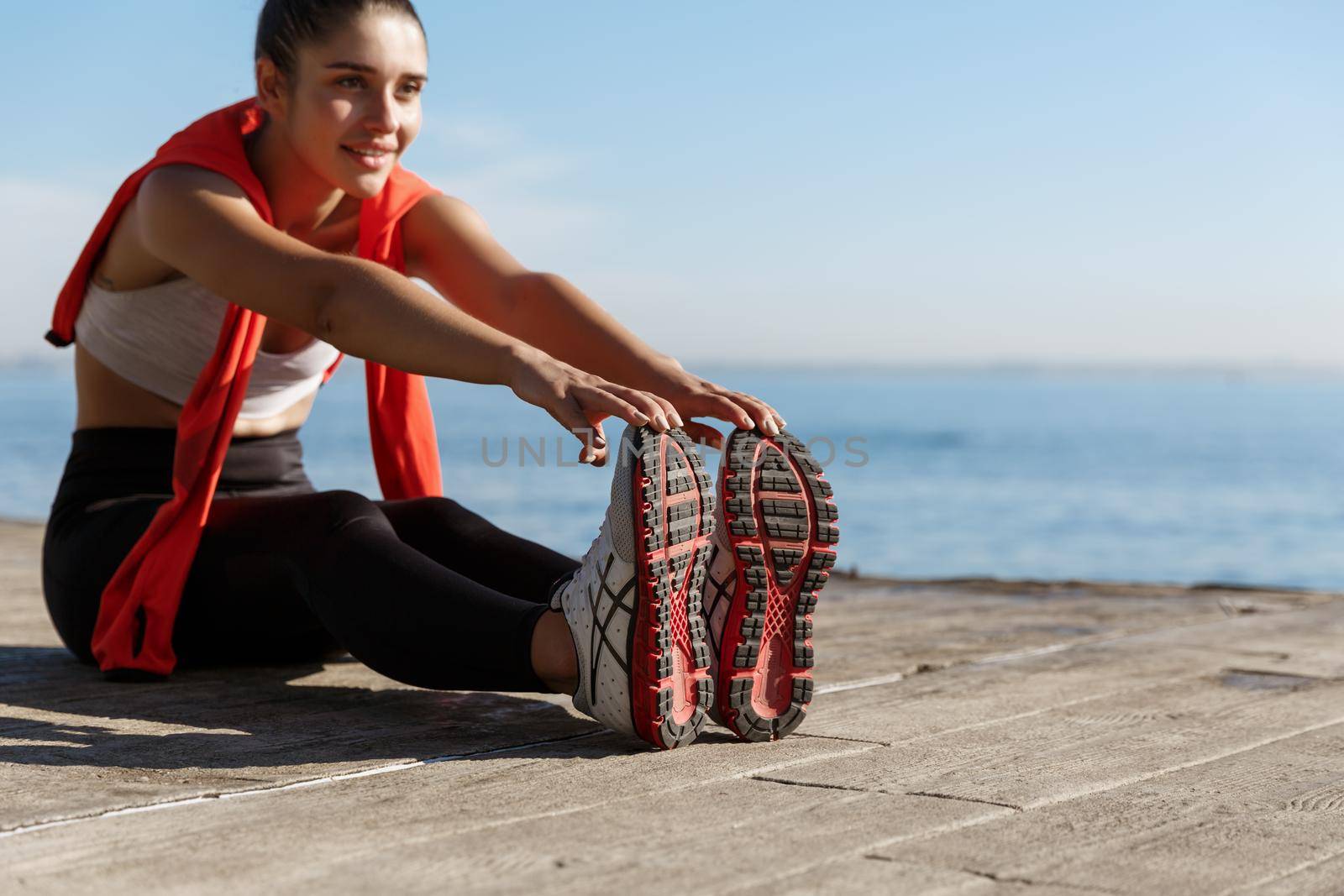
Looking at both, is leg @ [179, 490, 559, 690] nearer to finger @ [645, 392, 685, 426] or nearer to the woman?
the woman

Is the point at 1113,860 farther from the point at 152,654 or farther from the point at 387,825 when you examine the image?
the point at 152,654

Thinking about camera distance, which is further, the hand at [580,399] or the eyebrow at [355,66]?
the eyebrow at [355,66]

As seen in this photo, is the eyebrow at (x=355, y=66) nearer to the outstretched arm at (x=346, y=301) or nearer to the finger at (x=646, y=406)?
the outstretched arm at (x=346, y=301)

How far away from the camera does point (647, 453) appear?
5.70 ft

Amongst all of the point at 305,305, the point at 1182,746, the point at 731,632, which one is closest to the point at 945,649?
the point at 1182,746

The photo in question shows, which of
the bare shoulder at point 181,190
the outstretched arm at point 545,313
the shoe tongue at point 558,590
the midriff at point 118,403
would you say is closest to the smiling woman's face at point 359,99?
the bare shoulder at point 181,190

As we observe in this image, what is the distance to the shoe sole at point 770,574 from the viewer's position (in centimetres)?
187

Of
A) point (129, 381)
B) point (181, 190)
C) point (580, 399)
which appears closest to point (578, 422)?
point (580, 399)

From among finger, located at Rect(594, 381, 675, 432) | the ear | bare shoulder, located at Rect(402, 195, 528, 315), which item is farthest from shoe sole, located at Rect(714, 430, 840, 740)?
the ear

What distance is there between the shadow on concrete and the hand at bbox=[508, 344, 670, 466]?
439mm

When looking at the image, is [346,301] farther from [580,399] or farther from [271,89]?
[271,89]

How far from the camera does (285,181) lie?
238 cm

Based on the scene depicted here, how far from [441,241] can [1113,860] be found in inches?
66.1

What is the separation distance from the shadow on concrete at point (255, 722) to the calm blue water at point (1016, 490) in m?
0.57
